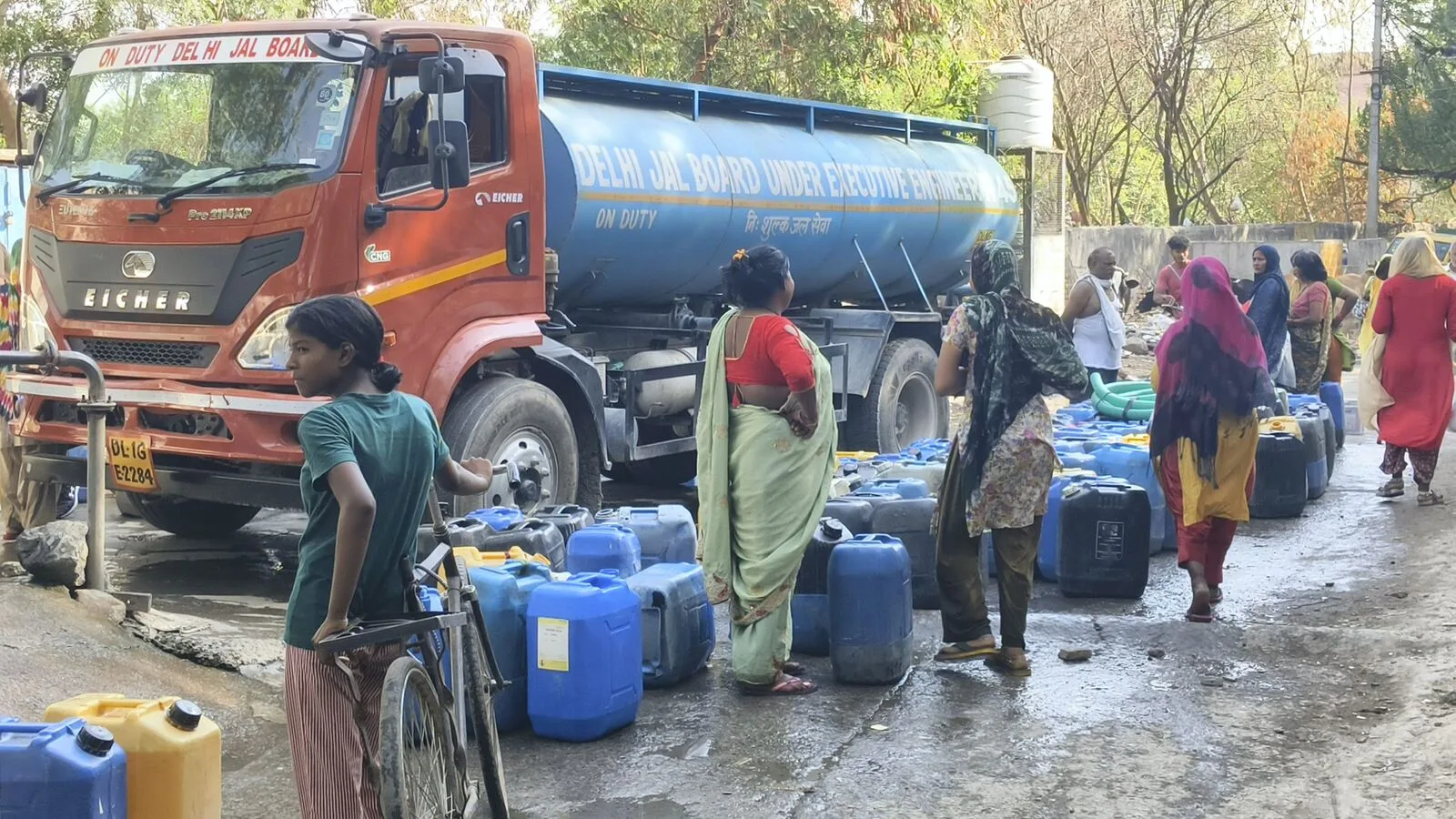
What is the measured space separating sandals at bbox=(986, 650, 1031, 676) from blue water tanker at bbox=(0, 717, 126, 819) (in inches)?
144

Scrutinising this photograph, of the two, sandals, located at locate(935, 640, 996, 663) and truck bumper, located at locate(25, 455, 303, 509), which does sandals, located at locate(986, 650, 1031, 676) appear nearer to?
sandals, located at locate(935, 640, 996, 663)

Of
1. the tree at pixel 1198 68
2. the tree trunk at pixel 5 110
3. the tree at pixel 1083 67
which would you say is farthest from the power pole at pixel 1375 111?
the tree trunk at pixel 5 110

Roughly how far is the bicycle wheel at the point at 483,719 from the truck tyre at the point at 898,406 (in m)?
7.68

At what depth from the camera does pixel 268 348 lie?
6918mm

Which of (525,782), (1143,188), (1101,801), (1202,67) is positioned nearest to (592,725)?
(525,782)

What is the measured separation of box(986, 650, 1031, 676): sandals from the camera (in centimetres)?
604

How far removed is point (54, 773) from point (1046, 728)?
3.34 metres

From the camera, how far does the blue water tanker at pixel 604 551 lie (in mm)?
6059

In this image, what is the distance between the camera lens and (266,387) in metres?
6.98

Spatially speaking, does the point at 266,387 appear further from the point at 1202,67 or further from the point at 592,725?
the point at 1202,67

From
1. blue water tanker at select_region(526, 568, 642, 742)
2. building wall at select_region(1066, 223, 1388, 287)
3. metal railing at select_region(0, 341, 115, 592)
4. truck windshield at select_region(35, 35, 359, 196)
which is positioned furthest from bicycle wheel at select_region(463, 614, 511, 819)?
building wall at select_region(1066, 223, 1388, 287)

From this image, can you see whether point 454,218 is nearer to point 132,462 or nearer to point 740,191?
point 132,462

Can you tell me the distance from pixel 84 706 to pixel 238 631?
116 inches

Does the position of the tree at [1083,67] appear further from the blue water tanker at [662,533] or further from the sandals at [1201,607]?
the blue water tanker at [662,533]
